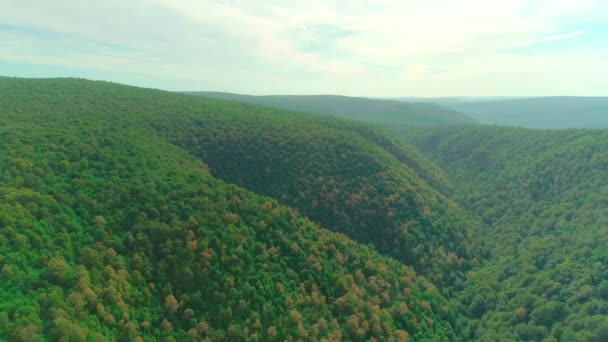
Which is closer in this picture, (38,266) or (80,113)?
(38,266)

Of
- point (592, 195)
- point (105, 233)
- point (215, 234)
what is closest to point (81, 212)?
point (105, 233)

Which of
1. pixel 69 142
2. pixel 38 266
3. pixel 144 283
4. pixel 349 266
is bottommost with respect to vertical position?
pixel 349 266

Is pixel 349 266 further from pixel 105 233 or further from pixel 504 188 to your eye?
pixel 504 188

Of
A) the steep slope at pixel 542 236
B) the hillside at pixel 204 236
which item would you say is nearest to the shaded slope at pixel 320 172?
Result: the hillside at pixel 204 236

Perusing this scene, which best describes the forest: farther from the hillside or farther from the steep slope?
the steep slope

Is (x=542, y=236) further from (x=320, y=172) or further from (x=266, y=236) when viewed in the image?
(x=266, y=236)

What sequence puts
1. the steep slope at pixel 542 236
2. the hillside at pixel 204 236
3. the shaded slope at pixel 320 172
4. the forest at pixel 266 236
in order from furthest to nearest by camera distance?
the shaded slope at pixel 320 172 → the steep slope at pixel 542 236 → the forest at pixel 266 236 → the hillside at pixel 204 236

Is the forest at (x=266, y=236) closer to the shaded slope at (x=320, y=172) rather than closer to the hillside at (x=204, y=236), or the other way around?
the hillside at (x=204, y=236)
